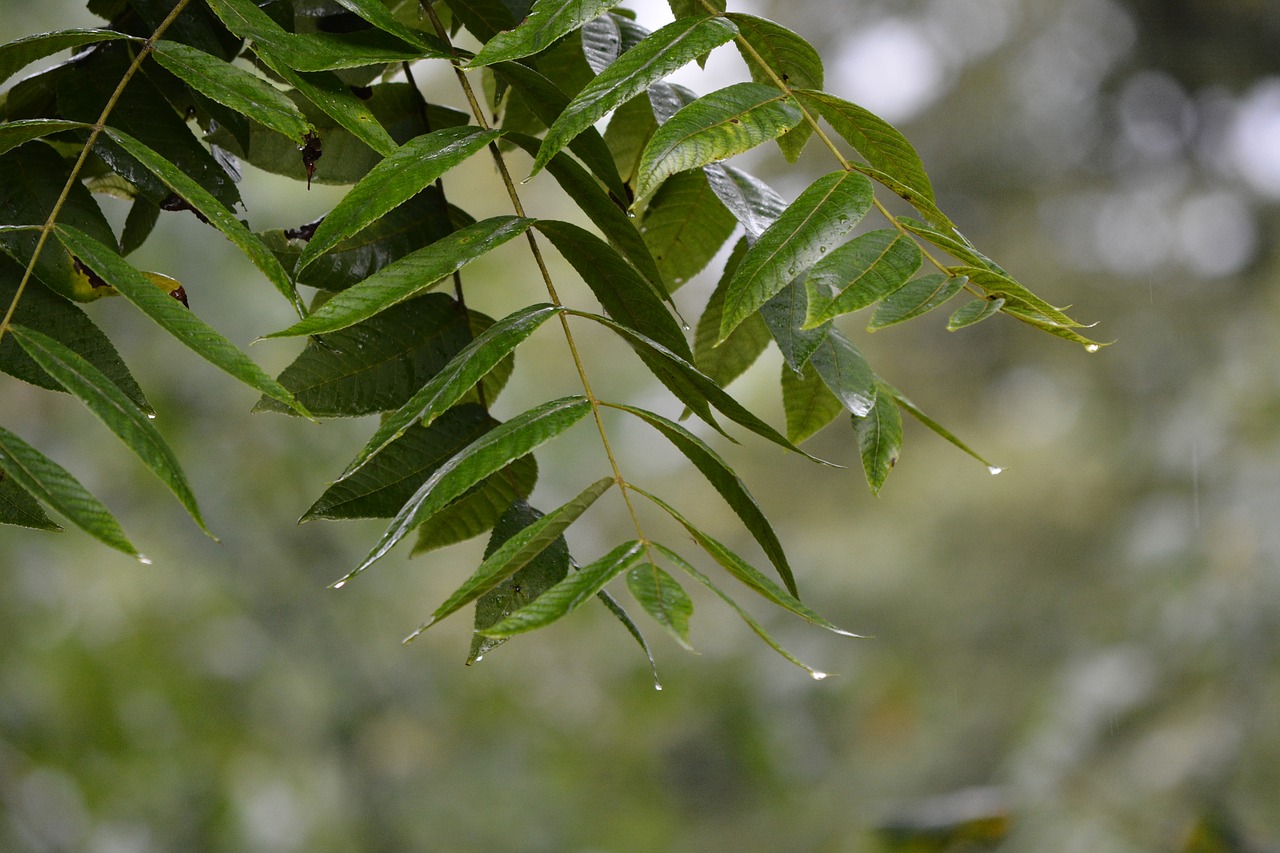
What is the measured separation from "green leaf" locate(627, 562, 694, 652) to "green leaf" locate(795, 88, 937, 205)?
14 centimetres

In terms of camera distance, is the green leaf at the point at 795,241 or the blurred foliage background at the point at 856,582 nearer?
the green leaf at the point at 795,241

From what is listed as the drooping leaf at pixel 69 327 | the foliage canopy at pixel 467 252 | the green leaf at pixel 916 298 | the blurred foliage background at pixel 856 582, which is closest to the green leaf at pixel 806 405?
the foliage canopy at pixel 467 252

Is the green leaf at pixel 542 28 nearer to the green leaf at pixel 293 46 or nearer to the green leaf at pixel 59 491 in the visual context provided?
the green leaf at pixel 293 46

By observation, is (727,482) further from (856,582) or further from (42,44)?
(856,582)

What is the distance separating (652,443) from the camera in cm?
317

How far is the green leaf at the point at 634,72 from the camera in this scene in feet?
0.90

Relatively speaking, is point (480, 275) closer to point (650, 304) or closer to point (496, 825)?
point (496, 825)

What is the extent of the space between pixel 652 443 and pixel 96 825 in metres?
1.68

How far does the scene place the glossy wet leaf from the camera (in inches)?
9.4

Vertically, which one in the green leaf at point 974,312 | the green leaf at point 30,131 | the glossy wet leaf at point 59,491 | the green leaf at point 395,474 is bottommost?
the green leaf at point 395,474

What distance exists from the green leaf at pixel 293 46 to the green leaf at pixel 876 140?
0.36 feet

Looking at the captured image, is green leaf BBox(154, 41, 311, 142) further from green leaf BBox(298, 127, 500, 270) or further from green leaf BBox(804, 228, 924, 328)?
green leaf BBox(804, 228, 924, 328)

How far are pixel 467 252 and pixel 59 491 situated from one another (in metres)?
0.12

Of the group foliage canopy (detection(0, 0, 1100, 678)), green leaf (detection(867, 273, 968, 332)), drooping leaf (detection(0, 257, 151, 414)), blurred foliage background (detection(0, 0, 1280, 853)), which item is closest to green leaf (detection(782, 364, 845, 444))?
foliage canopy (detection(0, 0, 1100, 678))
